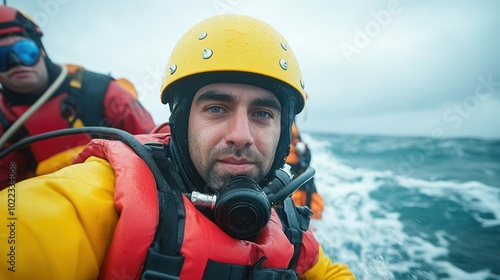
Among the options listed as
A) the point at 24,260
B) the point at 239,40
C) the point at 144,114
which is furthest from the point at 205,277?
the point at 144,114

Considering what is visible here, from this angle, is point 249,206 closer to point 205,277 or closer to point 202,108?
point 205,277

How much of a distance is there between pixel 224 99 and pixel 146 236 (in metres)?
0.98

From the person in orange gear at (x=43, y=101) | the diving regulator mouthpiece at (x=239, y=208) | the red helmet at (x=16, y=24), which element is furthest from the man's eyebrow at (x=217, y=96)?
the red helmet at (x=16, y=24)

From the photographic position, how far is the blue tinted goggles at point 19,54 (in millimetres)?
3123

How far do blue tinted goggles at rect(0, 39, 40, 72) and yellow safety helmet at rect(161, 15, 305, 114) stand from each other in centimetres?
241

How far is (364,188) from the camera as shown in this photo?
938 centimetres

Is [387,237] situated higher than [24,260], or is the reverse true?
[24,260]

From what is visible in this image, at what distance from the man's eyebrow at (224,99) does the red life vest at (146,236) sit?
0.61 meters

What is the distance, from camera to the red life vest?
1188 millimetres

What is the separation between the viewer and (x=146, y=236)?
1243 millimetres

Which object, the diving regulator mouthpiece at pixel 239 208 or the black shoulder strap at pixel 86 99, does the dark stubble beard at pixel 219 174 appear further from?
the black shoulder strap at pixel 86 99

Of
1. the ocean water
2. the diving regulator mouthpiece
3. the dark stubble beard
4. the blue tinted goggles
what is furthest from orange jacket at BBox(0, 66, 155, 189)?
the ocean water

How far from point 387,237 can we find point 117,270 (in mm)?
5629

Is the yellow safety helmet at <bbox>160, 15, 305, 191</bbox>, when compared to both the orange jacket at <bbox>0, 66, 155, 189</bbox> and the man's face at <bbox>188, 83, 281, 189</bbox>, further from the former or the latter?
the orange jacket at <bbox>0, 66, 155, 189</bbox>
